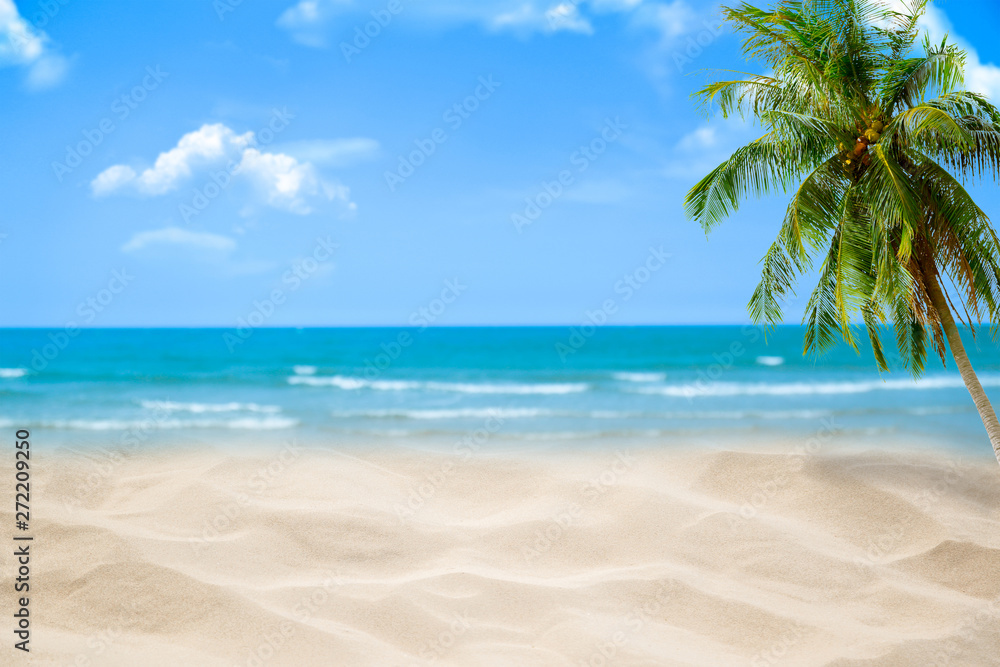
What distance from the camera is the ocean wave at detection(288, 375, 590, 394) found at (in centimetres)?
2350

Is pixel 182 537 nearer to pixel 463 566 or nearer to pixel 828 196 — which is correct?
pixel 463 566

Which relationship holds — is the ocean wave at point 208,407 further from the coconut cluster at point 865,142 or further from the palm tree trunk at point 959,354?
the palm tree trunk at point 959,354

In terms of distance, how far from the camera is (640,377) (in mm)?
27672

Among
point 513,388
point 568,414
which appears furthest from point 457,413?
point 513,388

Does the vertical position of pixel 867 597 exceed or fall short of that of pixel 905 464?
it falls short

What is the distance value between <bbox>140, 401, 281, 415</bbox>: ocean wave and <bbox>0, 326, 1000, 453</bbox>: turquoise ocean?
0.07 m

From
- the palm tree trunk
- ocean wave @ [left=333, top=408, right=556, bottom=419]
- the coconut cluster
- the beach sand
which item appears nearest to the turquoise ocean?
ocean wave @ [left=333, top=408, right=556, bottom=419]

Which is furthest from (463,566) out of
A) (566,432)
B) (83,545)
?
(566,432)

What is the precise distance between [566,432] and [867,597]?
8494 millimetres

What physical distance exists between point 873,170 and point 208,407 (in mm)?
18569

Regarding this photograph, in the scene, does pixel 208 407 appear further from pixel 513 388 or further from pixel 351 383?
pixel 513 388

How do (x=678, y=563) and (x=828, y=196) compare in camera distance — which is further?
(x=828, y=196)

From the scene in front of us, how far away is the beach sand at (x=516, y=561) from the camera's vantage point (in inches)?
194

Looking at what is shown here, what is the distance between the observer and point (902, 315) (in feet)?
22.6
